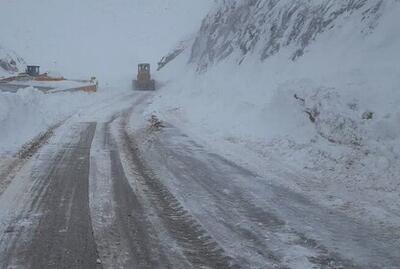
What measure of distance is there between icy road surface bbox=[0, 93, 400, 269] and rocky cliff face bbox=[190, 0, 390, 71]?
336 inches

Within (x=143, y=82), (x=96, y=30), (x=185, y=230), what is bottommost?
(x=185, y=230)

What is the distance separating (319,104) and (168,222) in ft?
22.0

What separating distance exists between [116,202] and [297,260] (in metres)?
2.91

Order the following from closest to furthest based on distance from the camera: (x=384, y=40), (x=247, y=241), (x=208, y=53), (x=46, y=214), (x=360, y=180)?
(x=247, y=241) < (x=46, y=214) < (x=360, y=180) < (x=384, y=40) < (x=208, y=53)

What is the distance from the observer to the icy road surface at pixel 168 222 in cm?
481

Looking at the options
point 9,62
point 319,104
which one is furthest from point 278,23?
point 9,62

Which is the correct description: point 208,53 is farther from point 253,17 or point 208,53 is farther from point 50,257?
point 50,257

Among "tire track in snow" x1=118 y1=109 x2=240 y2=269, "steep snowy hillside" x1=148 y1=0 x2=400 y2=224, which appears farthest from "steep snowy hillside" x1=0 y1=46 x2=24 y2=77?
"tire track in snow" x1=118 y1=109 x2=240 y2=269

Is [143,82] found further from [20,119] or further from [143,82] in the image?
[20,119]

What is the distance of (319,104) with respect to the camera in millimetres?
11531

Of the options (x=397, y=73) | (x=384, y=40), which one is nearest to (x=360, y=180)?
(x=397, y=73)

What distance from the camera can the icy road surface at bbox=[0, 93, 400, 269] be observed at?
4809mm

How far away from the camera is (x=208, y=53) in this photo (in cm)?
3394

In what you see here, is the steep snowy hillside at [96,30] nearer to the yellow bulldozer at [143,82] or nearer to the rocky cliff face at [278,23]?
the yellow bulldozer at [143,82]
